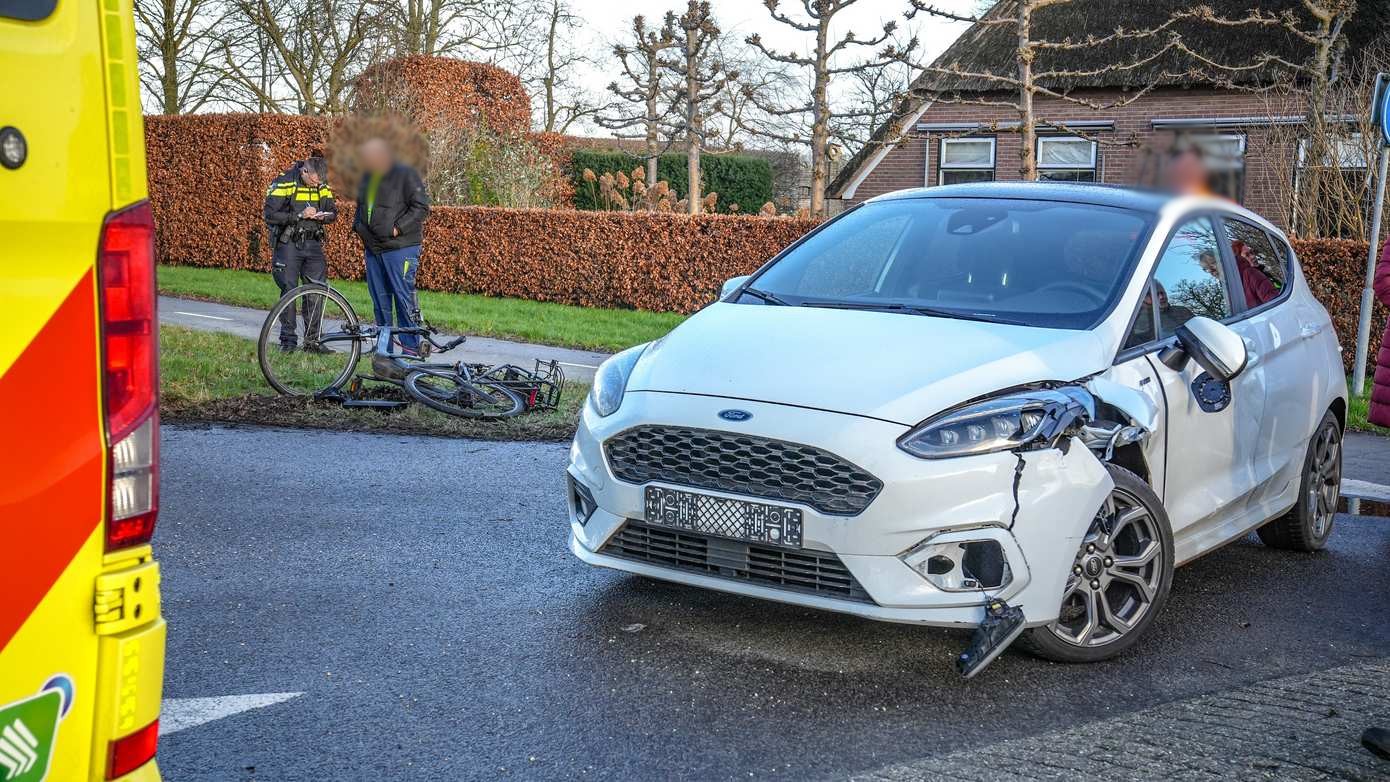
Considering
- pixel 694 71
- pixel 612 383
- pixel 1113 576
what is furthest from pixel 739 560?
pixel 694 71

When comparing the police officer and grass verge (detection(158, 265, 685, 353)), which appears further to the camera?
grass verge (detection(158, 265, 685, 353))

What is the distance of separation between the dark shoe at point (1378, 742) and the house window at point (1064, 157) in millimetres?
16493

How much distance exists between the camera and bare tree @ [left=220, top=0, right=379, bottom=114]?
1316 centimetres

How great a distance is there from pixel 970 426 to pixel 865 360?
0.46 meters

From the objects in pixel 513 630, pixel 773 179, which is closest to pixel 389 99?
pixel 513 630

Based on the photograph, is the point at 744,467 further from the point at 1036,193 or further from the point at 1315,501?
the point at 1315,501

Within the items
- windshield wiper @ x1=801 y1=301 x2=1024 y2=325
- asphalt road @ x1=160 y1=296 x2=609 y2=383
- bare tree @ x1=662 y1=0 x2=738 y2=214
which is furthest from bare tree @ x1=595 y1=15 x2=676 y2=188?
windshield wiper @ x1=801 y1=301 x2=1024 y2=325

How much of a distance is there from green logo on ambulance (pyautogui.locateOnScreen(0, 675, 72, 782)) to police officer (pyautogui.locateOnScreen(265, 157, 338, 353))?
1024 cm

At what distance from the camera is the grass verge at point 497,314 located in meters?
15.2

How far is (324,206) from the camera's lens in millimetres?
12664

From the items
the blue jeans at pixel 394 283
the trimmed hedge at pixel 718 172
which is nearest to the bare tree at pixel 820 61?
the blue jeans at pixel 394 283

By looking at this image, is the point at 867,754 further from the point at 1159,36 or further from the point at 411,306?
the point at 1159,36

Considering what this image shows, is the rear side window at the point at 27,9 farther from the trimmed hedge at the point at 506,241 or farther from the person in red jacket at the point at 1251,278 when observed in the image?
the trimmed hedge at the point at 506,241

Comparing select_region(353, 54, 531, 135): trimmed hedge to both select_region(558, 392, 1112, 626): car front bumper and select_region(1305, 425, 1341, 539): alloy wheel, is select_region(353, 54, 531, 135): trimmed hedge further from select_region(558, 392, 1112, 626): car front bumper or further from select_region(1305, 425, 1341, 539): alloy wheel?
select_region(1305, 425, 1341, 539): alloy wheel
